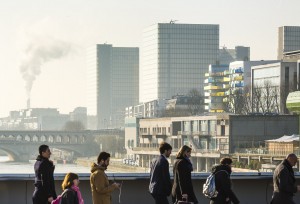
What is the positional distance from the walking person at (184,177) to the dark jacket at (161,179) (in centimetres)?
16

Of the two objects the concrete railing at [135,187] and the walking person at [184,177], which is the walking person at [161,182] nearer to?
the walking person at [184,177]

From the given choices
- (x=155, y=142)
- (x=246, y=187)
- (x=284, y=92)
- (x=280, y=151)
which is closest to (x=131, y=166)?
(x=155, y=142)

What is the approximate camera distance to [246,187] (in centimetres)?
2244

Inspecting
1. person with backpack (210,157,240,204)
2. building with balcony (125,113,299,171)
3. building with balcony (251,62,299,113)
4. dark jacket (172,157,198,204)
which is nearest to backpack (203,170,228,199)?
person with backpack (210,157,240,204)

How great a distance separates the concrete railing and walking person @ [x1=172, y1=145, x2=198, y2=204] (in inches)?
103

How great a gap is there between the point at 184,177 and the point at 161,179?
17.6 inches

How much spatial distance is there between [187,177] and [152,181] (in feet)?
2.24

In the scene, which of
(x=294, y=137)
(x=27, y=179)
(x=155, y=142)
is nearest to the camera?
(x=27, y=179)

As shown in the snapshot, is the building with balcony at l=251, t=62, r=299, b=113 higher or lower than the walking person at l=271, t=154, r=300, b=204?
higher

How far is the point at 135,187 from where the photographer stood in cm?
2161

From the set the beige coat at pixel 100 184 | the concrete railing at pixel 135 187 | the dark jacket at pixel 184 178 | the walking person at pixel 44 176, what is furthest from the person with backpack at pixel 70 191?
the concrete railing at pixel 135 187

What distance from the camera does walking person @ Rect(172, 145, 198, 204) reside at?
18.2 metres

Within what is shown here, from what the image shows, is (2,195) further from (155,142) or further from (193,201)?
(155,142)

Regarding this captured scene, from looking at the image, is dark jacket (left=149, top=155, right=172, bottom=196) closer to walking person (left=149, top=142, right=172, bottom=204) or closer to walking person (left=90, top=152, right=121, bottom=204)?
walking person (left=149, top=142, right=172, bottom=204)
